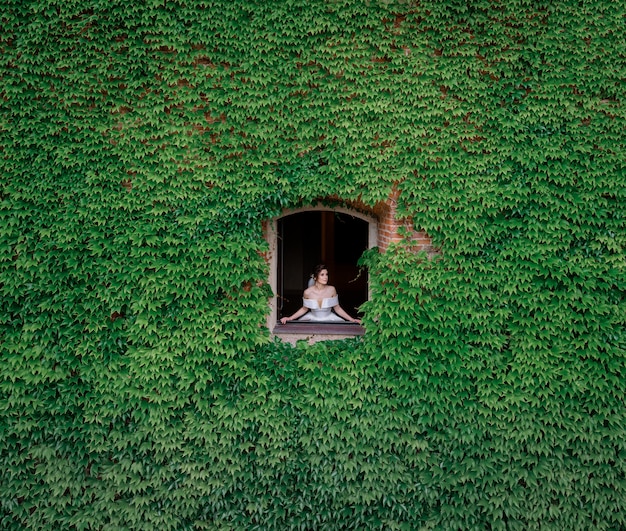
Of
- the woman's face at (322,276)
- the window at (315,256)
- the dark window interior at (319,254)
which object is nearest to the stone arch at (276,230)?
the window at (315,256)

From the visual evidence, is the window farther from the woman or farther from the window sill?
the woman

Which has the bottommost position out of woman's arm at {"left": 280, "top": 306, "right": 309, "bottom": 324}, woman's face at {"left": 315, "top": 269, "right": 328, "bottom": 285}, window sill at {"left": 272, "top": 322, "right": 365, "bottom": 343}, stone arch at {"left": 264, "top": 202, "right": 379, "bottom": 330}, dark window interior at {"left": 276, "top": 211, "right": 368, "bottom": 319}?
dark window interior at {"left": 276, "top": 211, "right": 368, "bottom": 319}

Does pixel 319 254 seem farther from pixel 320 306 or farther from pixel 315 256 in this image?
pixel 320 306

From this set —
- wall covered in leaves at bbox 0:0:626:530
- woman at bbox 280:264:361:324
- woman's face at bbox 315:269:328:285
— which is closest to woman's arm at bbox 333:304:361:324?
woman at bbox 280:264:361:324

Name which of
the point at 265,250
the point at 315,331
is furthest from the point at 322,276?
the point at 265,250

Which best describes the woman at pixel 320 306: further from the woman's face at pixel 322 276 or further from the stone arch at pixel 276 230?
the stone arch at pixel 276 230

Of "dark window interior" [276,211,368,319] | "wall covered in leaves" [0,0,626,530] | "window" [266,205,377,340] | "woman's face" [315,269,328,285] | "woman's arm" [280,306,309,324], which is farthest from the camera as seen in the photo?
"dark window interior" [276,211,368,319]
